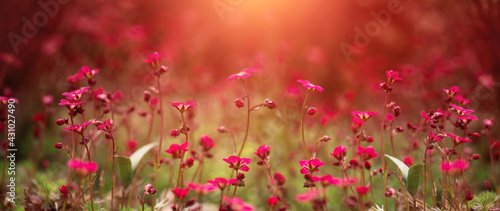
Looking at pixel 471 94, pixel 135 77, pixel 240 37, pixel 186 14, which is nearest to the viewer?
pixel 471 94

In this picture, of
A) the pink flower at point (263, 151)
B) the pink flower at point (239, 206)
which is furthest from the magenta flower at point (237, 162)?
the pink flower at point (239, 206)

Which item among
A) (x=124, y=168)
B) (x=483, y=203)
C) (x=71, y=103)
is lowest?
(x=483, y=203)

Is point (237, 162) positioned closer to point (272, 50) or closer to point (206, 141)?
point (206, 141)

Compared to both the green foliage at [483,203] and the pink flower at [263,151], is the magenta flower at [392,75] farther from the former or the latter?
the green foliage at [483,203]

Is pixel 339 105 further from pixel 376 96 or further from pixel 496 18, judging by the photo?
pixel 496 18

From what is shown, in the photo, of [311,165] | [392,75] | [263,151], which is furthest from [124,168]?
[392,75]

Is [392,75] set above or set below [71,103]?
above

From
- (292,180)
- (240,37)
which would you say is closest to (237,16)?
(240,37)

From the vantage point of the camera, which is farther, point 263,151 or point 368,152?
point 263,151
